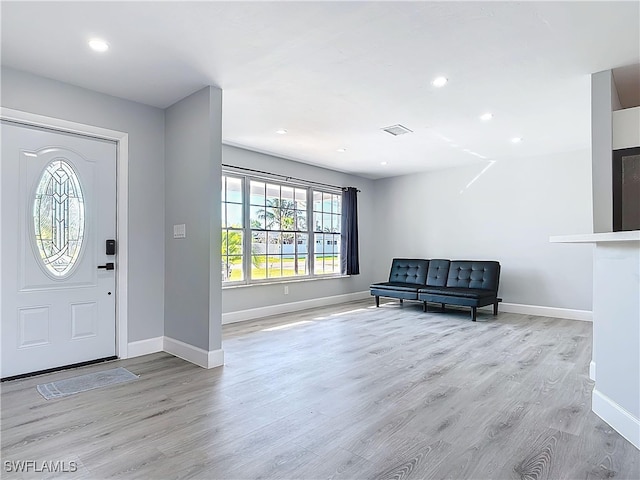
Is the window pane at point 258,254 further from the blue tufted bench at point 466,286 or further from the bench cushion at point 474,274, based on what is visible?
the bench cushion at point 474,274

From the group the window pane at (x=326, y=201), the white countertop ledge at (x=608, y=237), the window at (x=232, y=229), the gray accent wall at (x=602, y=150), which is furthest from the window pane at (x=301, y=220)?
the white countertop ledge at (x=608, y=237)

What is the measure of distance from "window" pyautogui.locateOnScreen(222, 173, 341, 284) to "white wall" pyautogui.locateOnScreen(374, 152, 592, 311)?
5.09ft

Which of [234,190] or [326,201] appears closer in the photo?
[234,190]

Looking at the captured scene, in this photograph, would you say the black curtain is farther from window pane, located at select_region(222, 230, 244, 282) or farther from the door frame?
the door frame

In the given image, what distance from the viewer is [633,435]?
6.73ft

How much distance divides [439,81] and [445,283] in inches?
156

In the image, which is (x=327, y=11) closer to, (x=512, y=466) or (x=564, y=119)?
(x=512, y=466)

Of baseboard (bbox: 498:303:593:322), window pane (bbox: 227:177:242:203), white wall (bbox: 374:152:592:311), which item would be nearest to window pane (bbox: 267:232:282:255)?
window pane (bbox: 227:177:242:203)

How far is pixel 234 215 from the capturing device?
5.55 metres

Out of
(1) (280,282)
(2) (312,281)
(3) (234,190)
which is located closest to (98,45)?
(3) (234,190)

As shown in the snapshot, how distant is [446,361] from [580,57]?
279cm

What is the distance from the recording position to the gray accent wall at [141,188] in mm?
3547

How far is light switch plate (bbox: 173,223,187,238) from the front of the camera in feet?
12.2

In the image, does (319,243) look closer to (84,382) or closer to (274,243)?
(274,243)
